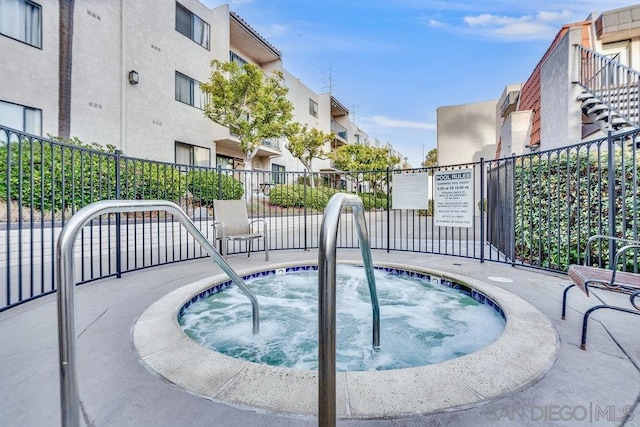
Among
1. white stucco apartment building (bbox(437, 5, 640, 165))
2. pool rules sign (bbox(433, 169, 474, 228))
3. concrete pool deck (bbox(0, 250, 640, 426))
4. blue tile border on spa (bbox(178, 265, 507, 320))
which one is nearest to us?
concrete pool deck (bbox(0, 250, 640, 426))

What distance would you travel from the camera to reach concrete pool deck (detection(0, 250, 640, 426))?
1.37 metres

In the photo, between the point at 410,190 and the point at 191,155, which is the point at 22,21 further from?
the point at 410,190

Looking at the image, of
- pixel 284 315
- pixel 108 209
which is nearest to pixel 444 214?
pixel 284 315

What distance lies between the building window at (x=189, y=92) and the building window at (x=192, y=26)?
6.03 ft

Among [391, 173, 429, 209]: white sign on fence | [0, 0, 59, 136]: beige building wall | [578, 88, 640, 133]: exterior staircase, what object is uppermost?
[0, 0, 59, 136]: beige building wall

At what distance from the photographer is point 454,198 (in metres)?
5.08

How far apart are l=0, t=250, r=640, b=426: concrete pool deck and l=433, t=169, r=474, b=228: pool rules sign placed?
7.29ft

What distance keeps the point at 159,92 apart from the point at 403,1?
30.5ft

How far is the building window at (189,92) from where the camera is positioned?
12.5 m

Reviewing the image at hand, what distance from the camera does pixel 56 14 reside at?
28.7 ft

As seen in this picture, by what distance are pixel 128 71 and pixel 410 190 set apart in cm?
1062

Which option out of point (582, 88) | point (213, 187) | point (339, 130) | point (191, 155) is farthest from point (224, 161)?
point (339, 130)

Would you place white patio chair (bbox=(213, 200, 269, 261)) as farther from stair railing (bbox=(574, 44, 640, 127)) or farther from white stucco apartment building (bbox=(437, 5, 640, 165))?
stair railing (bbox=(574, 44, 640, 127))

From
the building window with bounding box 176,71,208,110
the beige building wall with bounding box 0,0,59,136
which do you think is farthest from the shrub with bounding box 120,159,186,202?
the building window with bounding box 176,71,208,110
